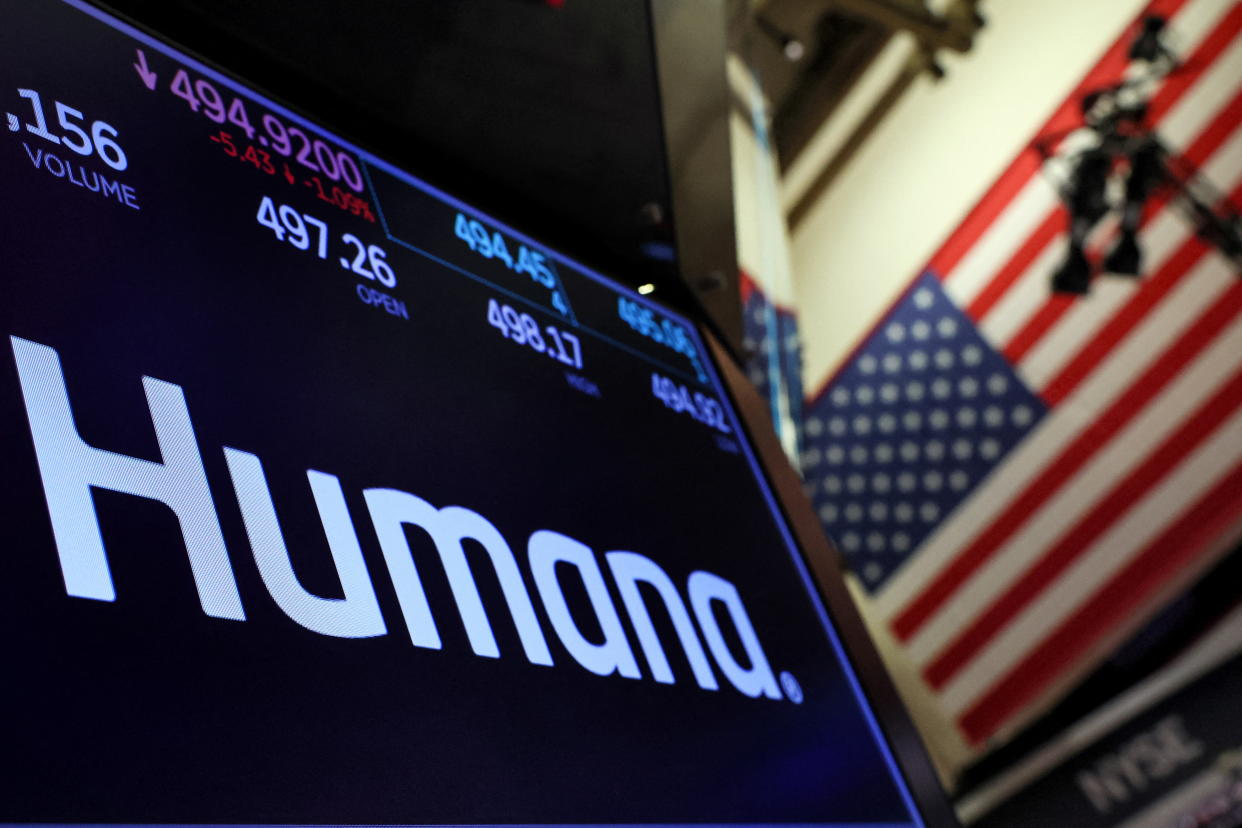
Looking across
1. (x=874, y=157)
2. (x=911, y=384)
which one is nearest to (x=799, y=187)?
(x=874, y=157)

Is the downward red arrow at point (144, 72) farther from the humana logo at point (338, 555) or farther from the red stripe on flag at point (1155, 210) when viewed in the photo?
the red stripe on flag at point (1155, 210)

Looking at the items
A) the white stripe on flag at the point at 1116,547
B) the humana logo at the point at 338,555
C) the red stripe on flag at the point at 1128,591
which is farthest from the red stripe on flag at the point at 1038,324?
the humana logo at the point at 338,555

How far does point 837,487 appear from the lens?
480cm

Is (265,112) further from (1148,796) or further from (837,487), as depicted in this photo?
(837,487)

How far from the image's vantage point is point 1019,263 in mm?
4691

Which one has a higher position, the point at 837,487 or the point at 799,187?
the point at 799,187

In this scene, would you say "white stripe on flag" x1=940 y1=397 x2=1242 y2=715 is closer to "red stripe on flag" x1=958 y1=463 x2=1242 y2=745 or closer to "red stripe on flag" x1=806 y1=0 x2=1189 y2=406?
"red stripe on flag" x1=958 y1=463 x2=1242 y2=745

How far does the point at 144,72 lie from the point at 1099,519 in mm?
4159

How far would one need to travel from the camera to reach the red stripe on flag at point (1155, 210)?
14.3 feet

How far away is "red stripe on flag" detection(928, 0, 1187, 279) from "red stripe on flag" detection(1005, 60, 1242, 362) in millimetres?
424

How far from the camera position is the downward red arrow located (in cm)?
70

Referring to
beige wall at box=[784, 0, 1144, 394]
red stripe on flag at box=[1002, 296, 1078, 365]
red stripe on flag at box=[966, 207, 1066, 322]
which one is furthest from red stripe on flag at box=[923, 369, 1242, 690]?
beige wall at box=[784, 0, 1144, 394]

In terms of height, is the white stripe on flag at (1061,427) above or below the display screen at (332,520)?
above

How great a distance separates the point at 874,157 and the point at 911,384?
1.13 meters
